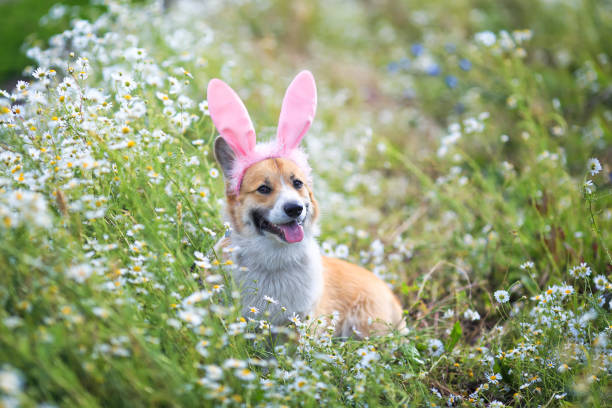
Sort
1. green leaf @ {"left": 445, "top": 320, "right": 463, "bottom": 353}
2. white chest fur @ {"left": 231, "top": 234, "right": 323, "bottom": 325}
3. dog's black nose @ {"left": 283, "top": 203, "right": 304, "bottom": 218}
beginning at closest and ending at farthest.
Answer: dog's black nose @ {"left": 283, "top": 203, "right": 304, "bottom": 218} → white chest fur @ {"left": 231, "top": 234, "right": 323, "bottom": 325} → green leaf @ {"left": 445, "top": 320, "right": 463, "bottom": 353}

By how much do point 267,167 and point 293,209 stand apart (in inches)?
14.8

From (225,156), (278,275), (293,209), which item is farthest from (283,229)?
(225,156)

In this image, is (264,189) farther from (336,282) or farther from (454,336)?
(454,336)

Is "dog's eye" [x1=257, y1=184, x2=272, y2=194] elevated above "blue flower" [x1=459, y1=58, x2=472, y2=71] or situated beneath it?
situated beneath

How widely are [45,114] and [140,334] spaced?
138cm

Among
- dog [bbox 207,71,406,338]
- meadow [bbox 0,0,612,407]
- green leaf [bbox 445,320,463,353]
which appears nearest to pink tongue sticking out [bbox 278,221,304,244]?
dog [bbox 207,71,406,338]

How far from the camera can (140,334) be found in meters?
1.85

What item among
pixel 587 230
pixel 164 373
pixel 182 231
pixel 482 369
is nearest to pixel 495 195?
pixel 587 230

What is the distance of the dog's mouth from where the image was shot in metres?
2.74

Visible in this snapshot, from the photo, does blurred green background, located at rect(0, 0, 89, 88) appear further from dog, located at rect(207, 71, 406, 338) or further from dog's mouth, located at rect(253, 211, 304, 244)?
dog's mouth, located at rect(253, 211, 304, 244)

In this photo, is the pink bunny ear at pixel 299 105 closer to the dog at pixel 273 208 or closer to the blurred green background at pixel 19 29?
the dog at pixel 273 208

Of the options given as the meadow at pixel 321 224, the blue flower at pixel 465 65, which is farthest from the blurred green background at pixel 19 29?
the blue flower at pixel 465 65

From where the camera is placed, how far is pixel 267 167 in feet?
9.39

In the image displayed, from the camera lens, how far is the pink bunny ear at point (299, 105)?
2.83 meters
